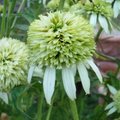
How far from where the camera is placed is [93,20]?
2.12 feet

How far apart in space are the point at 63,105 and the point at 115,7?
0.58ft

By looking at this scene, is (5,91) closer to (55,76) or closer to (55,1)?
(55,76)

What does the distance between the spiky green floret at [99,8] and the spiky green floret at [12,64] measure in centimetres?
23

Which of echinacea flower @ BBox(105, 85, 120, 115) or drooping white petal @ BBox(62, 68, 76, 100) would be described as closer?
drooping white petal @ BBox(62, 68, 76, 100)

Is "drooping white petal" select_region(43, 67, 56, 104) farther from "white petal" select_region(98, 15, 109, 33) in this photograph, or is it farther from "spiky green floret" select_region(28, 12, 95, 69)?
"white petal" select_region(98, 15, 109, 33)

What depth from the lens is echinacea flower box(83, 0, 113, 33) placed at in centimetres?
65

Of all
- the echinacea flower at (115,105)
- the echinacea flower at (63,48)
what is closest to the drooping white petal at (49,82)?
the echinacea flower at (63,48)

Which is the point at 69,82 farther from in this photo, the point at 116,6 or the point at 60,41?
the point at 116,6

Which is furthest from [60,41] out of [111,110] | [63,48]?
[111,110]

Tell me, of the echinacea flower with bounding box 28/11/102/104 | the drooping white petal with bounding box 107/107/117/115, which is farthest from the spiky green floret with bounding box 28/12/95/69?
the drooping white petal with bounding box 107/107/117/115

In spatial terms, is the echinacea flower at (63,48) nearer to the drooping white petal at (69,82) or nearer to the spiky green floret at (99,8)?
the drooping white petal at (69,82)

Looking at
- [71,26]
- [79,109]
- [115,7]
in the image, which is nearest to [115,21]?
[115,7]

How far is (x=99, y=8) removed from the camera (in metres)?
0.67

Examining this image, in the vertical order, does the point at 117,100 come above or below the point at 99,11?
below
